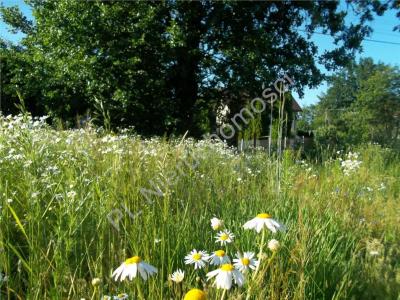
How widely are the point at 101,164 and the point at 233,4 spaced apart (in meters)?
9.59

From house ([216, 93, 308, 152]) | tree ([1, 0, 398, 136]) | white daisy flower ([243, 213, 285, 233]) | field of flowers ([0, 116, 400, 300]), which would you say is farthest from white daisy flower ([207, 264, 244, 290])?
tree ([1, 0, 398, 136])

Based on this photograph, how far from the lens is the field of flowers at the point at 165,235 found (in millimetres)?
1537

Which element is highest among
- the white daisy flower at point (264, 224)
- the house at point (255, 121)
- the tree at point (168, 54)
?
the tree at point (168, 54)

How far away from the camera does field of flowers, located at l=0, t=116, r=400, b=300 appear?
154 centimetres

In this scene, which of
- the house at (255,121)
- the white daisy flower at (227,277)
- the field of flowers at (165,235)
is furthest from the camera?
the house at (255,121)

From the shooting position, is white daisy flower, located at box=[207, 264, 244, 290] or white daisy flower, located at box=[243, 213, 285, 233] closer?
white daisy flower, located at box=[207, 264, 244, 290]

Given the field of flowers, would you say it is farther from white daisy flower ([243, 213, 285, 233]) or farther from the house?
the house

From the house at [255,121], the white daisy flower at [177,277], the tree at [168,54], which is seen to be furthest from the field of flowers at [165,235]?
the tree at [168,54]

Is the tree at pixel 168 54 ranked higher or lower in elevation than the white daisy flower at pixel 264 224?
higher

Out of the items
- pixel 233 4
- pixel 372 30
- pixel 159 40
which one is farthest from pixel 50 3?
pixel 372 30

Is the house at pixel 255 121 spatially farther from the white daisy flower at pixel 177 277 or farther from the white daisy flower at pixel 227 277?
the white daisy flower at pixel 227 277

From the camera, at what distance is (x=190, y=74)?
1280cm

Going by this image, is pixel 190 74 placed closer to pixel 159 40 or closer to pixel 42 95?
pixel 159 40

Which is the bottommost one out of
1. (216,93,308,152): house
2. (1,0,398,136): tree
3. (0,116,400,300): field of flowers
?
(0,116,400,300): field of flowers
